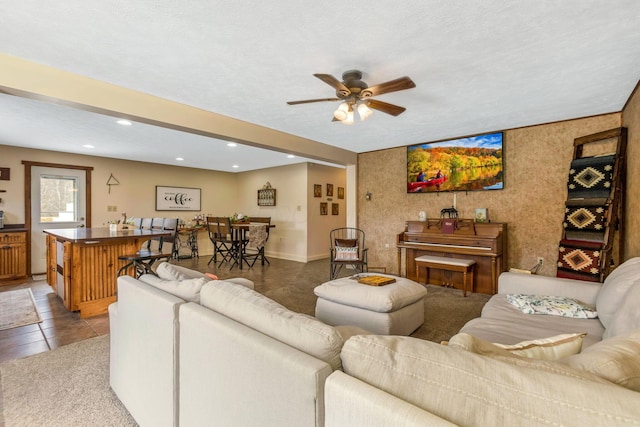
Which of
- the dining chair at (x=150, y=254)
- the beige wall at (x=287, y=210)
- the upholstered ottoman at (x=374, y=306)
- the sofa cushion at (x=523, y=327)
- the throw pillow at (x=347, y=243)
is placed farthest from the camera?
the beige wall at (x=287, y=210)

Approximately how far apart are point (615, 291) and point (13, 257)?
738cm

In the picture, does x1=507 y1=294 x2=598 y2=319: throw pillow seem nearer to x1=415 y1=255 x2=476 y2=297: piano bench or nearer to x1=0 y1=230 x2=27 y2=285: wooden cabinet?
x1=415 y1=255 x2=476 y2=297: piano bench

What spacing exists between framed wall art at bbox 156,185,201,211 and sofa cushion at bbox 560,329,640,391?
309 inches

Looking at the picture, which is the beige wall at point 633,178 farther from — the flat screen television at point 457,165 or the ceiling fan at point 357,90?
the ceiling fan at point 357,90

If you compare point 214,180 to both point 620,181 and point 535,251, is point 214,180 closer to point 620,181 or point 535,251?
point 535,251

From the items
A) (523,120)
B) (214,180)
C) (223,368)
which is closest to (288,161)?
(214,180)

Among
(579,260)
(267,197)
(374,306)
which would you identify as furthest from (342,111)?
(267,197)

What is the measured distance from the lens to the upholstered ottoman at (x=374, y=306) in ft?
8.12

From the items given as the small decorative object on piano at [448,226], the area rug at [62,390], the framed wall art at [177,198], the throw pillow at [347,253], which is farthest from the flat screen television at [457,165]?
the framed wall art at [177,198]

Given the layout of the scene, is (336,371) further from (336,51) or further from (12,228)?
(12,228)

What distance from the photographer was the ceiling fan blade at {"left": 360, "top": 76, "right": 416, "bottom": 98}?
2.29 m

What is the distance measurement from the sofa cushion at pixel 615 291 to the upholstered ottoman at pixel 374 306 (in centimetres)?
125

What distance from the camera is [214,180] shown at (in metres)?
8.28

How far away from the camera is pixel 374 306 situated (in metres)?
2.49
